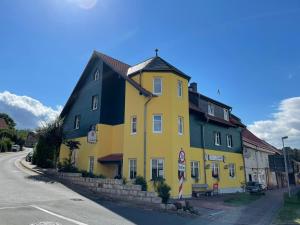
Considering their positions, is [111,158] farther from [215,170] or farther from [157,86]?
[215,170]

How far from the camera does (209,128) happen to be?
27.5m

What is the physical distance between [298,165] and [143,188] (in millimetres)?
51773

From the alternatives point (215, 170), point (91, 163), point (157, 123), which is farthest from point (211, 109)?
point (91, 163)

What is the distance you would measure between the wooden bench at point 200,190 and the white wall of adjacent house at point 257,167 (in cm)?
1072

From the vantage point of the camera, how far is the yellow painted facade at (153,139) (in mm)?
20672

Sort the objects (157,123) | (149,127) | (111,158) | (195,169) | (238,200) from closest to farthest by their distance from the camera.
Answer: (238,200) → (149,127) → (157,123) → (111,158) → (195,169)

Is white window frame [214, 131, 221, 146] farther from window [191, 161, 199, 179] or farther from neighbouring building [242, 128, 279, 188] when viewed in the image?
neighbouring building [242, 128, 279, 188]

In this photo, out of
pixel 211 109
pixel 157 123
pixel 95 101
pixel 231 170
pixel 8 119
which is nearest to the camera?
pixel 157 123

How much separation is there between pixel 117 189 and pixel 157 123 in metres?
6.16

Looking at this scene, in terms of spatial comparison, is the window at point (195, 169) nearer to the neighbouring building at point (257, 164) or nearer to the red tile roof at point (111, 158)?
the red tile roof at point (111, 158)

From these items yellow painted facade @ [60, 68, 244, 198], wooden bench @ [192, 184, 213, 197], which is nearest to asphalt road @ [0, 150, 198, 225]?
yellow painted facade @ [60, 68, 244, 198]

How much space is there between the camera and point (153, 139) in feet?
69.1

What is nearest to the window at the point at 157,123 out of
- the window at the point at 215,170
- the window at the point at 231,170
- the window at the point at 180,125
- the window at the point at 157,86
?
the window at the point at 180,125

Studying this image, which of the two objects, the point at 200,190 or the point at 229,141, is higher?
the point at 229,141
